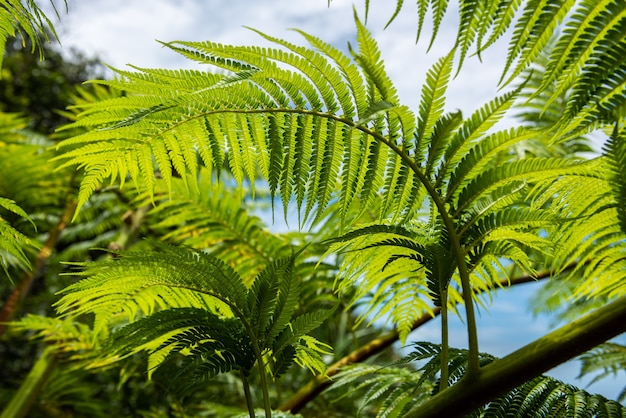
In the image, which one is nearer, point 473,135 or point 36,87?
point 473,135

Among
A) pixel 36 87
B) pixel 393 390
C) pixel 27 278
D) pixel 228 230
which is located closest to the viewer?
pixel 393 390

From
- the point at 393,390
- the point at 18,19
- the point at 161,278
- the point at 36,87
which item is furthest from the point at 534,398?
the point at 36,87

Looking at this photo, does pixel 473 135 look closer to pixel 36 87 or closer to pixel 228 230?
pixel 228 230

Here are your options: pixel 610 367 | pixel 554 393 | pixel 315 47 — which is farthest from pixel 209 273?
pixel 610 367

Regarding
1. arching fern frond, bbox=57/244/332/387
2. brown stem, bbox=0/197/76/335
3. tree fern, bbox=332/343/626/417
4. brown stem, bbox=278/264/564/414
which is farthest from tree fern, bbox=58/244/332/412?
brown stem, bbox=0/197/76/335

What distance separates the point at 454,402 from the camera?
400 millimetres

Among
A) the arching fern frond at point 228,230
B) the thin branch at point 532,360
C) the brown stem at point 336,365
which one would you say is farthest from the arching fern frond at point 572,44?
the arching fern frond at point 228,230

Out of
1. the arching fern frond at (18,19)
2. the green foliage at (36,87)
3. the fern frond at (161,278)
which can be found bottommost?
the fern frond at (161,278)

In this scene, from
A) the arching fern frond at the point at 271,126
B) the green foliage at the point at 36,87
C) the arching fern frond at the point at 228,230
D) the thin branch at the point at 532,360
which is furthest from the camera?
the green foliage at the point at 36,87

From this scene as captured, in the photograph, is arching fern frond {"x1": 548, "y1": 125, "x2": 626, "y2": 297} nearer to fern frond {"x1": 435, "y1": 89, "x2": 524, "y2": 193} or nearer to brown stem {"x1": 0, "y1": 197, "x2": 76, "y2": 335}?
fern frond {"x1": 435, "y1": 89, "x2": 524, "y2": 193}

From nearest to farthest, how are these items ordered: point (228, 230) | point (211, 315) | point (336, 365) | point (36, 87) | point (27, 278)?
point (211, 315) → point (336, 365) → point (228, 230) → point (27, 278) → point (36, 87)

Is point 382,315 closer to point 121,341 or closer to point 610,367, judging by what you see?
point 121,341

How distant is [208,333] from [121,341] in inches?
3.0

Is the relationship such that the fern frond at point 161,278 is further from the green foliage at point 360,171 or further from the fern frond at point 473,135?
the fern frond at point 473,135
